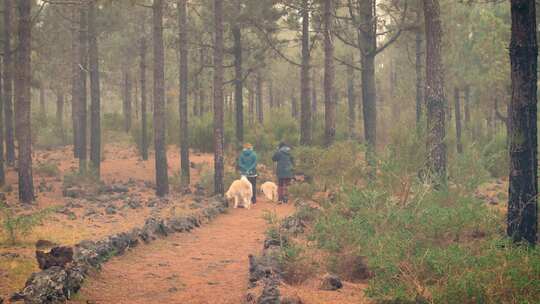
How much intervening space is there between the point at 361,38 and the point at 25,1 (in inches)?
479

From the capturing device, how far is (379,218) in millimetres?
8930

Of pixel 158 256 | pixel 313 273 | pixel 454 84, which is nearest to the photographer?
pixel 313 273

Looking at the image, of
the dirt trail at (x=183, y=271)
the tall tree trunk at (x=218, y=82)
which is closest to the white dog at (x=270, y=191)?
the tall tree trunk at (x=218, y=82)

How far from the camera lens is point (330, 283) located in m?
7.68

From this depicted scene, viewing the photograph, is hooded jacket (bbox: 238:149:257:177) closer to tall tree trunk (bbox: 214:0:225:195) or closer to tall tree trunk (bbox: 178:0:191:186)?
tall tree trunk (bbox: 214:0:225:195)

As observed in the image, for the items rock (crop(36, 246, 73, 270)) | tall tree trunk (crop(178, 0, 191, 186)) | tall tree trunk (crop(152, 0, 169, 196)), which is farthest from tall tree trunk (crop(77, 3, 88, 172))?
rock (crop(36, 246, 73, 270))

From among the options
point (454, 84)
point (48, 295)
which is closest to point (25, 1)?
point (48, 295)

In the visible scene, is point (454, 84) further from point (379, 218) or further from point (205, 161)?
point (379, 218)

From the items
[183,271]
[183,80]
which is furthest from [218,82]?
[183,271]

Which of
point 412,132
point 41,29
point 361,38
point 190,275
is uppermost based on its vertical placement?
point 41,29

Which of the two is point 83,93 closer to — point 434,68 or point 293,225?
point 434,68

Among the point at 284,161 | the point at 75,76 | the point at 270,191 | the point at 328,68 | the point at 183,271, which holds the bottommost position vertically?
the point at 183,271

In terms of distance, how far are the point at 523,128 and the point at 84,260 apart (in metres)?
6.44

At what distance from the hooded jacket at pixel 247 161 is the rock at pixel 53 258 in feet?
34.6
